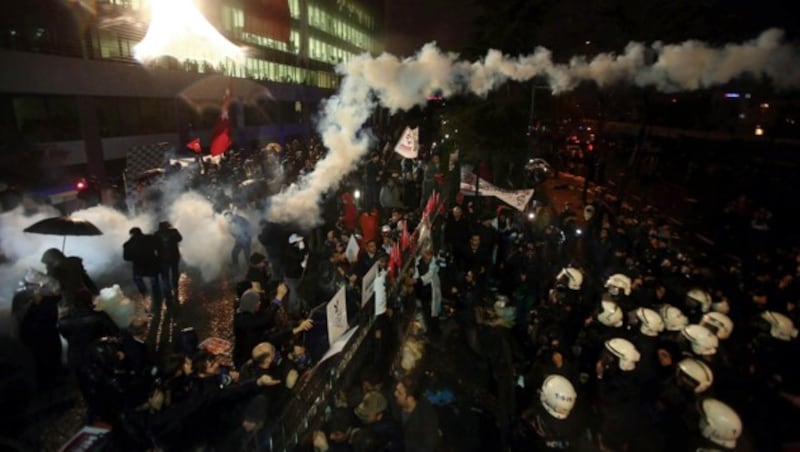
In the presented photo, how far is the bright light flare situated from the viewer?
19250 millimetres

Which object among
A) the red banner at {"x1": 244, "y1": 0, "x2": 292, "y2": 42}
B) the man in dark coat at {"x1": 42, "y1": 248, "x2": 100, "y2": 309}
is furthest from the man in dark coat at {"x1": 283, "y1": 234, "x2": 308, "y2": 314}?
the red banner at {"x1": 244, "y1": 0, "x2": 292, "y2": 42}

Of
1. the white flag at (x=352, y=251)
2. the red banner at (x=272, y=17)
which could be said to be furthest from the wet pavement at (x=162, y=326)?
the red banner at (x=272, y=17)

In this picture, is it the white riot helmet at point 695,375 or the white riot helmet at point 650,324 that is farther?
the white riot helmet at point 650,324

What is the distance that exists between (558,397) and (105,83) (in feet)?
81.2

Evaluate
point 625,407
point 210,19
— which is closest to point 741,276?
point 625,407

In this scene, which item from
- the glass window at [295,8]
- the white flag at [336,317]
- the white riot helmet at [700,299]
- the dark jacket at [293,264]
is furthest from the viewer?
the glass window at [295,8]

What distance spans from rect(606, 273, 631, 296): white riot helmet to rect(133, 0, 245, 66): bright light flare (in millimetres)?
19814

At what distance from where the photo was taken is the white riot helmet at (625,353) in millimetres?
4684

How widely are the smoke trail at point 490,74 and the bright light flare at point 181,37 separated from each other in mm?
9880

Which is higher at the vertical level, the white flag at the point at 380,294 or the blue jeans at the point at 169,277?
the white flag at the point at 380,294

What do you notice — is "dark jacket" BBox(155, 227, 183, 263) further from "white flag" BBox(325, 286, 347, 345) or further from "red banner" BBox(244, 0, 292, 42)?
"red banner" BBox(244, 0, 292, 42)

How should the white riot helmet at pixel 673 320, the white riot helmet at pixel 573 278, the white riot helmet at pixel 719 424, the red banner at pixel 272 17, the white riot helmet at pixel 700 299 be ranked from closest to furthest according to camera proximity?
the white riot helmet at pixel 719 424 < the white riot helmet at pixel 673 320 < the white riot helmet at pixel 700 299 < the white riot helmet at pixel 573 278 < the red banner at pixel 272 17

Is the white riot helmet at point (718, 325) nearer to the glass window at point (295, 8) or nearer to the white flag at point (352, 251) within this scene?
the white flag at point (352, 251)

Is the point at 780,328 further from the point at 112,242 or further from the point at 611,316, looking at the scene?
the point at 112,242
